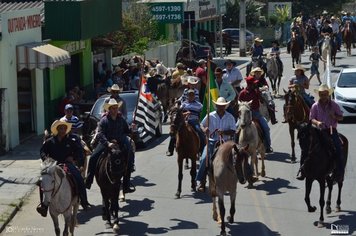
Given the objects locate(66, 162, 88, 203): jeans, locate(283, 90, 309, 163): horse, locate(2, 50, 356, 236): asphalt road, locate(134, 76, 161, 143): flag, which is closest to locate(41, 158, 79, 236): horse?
locate(66, 162, 88, 203): jeans

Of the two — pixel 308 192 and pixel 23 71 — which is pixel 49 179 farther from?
pixel 23 71

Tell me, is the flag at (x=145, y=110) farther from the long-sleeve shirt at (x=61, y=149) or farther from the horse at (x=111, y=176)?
the long-sleeve shirt at (x=61, y=149)

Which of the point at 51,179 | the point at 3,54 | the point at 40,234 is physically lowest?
the point at 40,234

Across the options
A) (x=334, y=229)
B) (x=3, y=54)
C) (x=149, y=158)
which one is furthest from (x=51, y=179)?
(x=3, y=54)

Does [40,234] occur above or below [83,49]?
below

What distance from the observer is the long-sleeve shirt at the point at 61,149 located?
17016 mm

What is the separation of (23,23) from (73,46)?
20.2 feet

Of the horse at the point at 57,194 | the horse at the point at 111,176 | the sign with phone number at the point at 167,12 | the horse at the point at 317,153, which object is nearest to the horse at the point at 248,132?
the horse at the point at 317,153

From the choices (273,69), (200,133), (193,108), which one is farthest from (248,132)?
(273,69)

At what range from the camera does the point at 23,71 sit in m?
29.8

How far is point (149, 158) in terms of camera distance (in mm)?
25594

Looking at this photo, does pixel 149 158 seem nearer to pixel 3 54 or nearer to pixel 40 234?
pixel 3 54

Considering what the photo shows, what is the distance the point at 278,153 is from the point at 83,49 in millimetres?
13206

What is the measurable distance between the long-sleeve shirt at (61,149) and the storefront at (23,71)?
9757 millimetres
